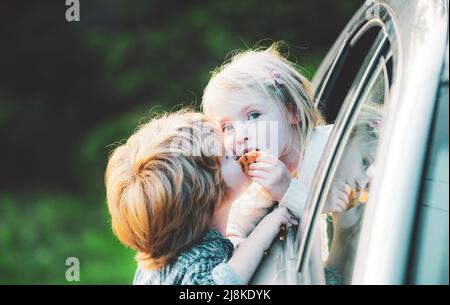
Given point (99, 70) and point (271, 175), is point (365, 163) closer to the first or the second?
point (271, 175)

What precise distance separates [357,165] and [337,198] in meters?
0.11

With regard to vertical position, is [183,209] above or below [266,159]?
below

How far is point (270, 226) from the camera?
5.39 ft

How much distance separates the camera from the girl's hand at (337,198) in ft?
4.95

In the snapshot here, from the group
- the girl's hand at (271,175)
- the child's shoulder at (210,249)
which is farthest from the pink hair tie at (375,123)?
the child's shoulder at (210,249)

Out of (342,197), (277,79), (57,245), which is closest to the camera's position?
(342,197)

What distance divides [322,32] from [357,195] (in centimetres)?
170

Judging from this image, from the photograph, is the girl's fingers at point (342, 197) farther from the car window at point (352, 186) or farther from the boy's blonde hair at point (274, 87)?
the boy's blonde hair at point (274, 87)

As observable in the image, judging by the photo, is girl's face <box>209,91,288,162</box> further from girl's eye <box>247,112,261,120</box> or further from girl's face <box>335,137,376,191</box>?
girl's face <box>335,137,376,191</box>

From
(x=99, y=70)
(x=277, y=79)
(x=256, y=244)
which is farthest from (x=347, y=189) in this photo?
(x=99, y=70)

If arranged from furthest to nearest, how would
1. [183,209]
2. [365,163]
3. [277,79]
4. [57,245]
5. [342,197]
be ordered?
1. [57,245]
2. [277,79]
3. [183,209]
4. [342,197]
5. [365,163]

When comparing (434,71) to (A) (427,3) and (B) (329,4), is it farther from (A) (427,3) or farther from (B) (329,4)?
(B) (329,4)

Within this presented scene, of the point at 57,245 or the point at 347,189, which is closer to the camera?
the point at 347,189

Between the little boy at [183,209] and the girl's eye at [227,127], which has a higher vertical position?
the girl's eye at [227,127]
